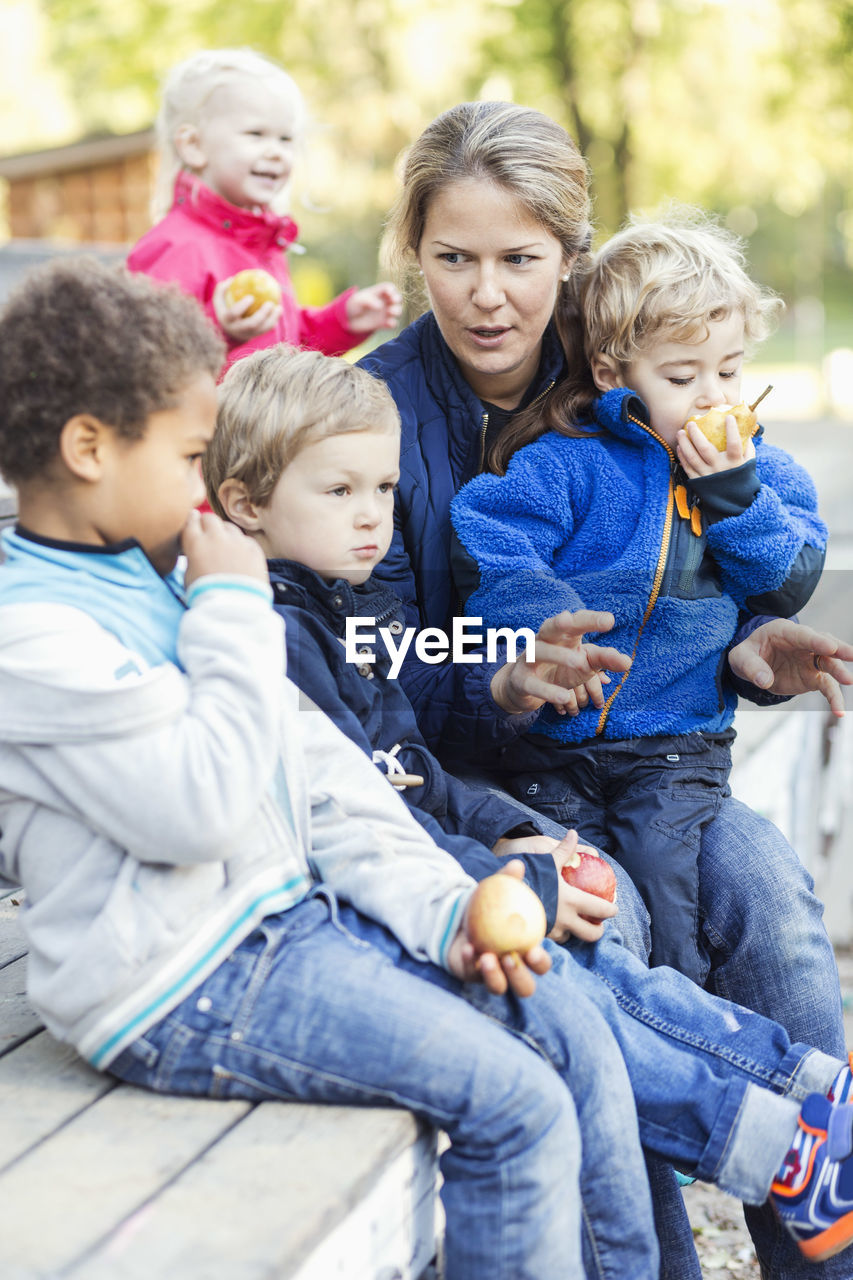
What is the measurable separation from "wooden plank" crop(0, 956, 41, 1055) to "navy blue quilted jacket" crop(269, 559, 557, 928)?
0.66 meters

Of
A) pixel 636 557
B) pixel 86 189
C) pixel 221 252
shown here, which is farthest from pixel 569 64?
pixel 636 557

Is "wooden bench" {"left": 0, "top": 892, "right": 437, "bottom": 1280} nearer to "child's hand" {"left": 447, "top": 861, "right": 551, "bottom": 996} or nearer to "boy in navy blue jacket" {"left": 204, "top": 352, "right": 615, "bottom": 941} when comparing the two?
"child's hand" {"left": 447, "top": 861, "right": 551, "bottom": 996}

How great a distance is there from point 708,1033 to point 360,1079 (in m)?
0.68

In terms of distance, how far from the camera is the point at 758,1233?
7.72 ft

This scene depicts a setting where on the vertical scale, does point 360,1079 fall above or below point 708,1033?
above

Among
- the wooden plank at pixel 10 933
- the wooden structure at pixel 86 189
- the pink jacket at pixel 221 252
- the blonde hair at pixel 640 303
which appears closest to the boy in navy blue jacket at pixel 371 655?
the blonde hair at pixel 640 303

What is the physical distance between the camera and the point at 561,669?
2379 mm

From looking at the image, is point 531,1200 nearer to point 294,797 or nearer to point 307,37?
point 294,797

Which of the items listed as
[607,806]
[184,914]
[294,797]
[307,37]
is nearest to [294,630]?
[294,797]

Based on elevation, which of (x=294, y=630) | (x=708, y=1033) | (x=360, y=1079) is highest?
(x=294, y=630)

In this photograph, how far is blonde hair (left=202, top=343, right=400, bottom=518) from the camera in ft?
7.12

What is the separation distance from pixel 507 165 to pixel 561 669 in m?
0.98

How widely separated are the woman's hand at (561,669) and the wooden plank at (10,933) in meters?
0.93

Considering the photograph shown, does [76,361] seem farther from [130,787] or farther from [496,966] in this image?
[496,966]
